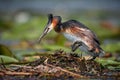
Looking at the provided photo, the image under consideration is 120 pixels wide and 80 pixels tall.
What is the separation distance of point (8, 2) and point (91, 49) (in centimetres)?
2555

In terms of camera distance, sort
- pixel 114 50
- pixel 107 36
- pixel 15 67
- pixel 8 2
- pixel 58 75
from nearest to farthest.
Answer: pixel 58 75 → pixel 15 67 → pixel 114 50 → pixel 107 36 → pixel 8 2

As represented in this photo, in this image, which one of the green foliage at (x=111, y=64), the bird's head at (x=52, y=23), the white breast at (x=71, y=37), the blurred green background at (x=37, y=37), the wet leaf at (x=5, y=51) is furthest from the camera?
the blurred green background at (x=37, y=37)

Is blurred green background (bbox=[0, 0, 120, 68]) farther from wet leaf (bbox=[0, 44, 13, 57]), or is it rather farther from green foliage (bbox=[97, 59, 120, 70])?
green foliage (bbox=[97, 59, 120, 70])

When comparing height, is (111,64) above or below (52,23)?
below

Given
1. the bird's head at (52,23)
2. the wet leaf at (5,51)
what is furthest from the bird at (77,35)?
the wet leaf at (5,51)

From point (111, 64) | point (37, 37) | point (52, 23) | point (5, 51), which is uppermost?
point (37, 37)

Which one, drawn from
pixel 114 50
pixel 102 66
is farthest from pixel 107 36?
pixel 102 66

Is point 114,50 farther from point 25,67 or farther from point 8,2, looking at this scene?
point 8,2

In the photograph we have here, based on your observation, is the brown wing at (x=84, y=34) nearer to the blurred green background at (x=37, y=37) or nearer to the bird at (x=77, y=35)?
the bird at (x=77, y=35)

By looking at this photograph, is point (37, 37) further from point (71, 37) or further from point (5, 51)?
point (71, 37)

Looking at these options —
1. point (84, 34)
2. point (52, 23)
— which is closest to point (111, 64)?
point (84, 34)

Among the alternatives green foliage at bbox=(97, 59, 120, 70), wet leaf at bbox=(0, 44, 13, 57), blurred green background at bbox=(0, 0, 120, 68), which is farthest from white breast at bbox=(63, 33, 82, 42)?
wet leaf at bbox=(0, 44, 13, 57)

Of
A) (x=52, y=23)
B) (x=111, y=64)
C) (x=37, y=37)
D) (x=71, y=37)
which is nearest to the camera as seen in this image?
(x=71, y=37)

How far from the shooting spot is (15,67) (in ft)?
23.3
